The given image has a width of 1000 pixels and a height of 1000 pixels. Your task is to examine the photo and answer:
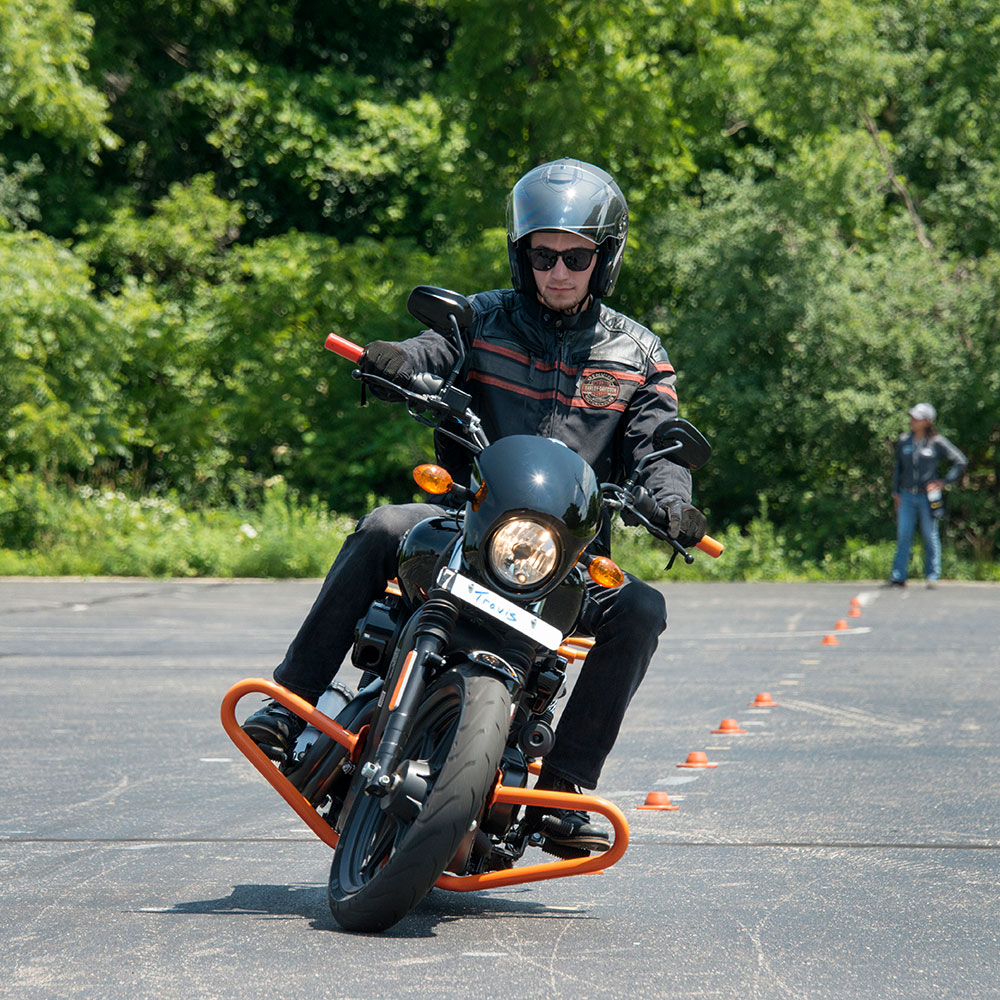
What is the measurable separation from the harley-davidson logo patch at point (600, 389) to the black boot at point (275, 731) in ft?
4.00

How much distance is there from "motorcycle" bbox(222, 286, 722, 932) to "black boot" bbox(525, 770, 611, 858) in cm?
1

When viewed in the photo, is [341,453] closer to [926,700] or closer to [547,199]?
[926,700]

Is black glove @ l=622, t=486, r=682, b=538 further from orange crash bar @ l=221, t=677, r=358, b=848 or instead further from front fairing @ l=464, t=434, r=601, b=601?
orange crash bar @ l=221, t=677, r=358, b=848

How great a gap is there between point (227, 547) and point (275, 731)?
666 inches

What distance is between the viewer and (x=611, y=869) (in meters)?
4.95

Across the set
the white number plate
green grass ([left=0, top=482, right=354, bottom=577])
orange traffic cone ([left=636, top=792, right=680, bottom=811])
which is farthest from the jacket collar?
green grass ([left=0, top=482, right=354, bottom=577])

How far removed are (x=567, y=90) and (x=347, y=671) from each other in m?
16.8

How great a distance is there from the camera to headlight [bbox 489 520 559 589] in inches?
152

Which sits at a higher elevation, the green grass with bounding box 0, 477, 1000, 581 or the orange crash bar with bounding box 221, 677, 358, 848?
the orange crash bar with bounding box 221, 677, 358, 848

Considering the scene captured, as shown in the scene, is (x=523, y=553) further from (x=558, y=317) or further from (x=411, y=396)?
(x=558, y=317)

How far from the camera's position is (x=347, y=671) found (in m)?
10.5

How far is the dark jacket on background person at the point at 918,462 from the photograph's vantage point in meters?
19.2

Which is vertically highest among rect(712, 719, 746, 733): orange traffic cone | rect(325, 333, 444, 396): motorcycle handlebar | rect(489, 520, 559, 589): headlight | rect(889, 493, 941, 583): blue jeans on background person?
rect(325, 333, 444, 396): motorcycle handlebar

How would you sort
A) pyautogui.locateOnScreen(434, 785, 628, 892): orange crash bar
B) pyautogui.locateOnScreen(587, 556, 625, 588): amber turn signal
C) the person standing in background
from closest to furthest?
pyautogui.locateOnScreen(434, 785, 628, 892): orange crash bar → pyautogui.locateOnScreen(587, 556, 625, 588): amber turn signal → the person standing in background
